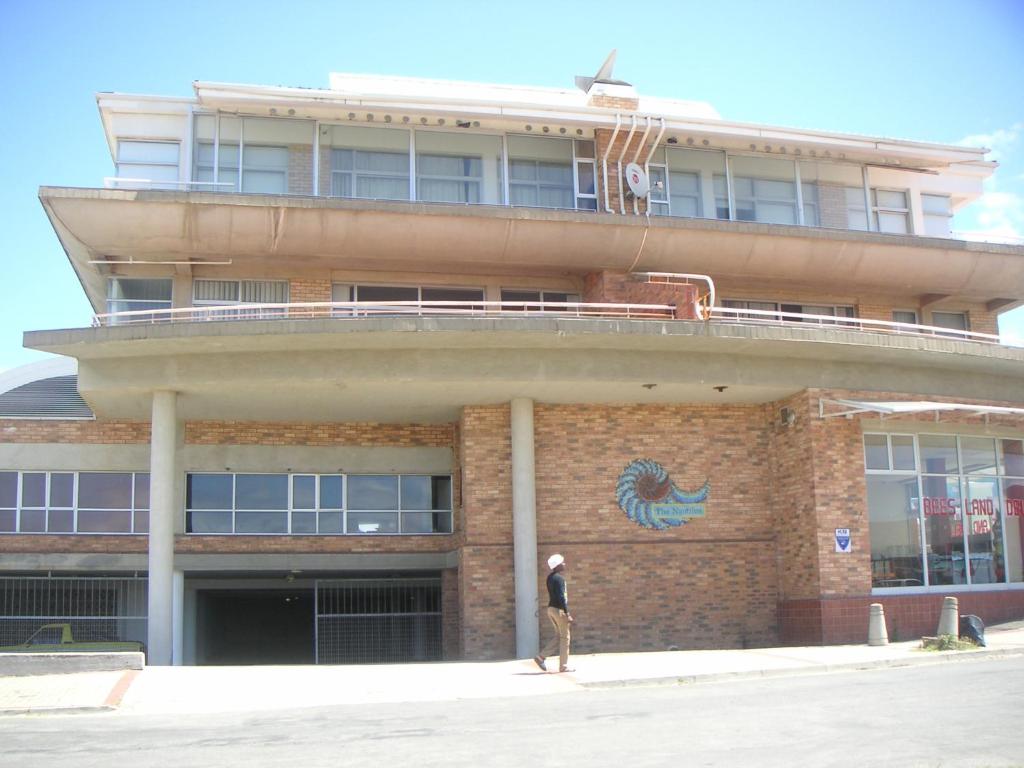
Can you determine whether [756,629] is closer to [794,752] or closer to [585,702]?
[585,702]

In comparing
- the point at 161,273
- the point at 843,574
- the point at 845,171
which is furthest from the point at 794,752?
the point at 845,171

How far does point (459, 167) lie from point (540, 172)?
181cm

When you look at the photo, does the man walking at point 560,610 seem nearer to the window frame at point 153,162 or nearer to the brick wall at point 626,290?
the brick wall at point 626,290

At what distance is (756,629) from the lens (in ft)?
71.3

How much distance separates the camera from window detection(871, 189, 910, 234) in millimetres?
26375

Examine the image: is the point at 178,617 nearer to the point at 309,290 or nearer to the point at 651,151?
the point at 309,290

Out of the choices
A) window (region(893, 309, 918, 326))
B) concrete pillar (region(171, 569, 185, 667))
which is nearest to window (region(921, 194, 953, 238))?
window (region(893, 309, 918, 326))

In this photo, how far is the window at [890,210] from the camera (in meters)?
26.4

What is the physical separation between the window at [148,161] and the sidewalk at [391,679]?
10.8m

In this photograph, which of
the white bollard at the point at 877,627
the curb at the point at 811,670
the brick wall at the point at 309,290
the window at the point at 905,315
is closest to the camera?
the curb at the point at 811,670

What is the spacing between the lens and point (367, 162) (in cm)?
2373

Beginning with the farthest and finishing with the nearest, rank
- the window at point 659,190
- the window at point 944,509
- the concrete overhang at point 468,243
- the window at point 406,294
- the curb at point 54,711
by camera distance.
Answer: the window at point 659,190
the window at point 406,294
the concrete overhang at point 468,243
the window at point 944,509
the curb at point 54,711

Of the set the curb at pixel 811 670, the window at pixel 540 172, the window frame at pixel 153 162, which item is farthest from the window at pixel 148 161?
the curb at pixel 811 670

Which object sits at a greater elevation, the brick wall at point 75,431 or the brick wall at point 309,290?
the brick wall at point 309,290
